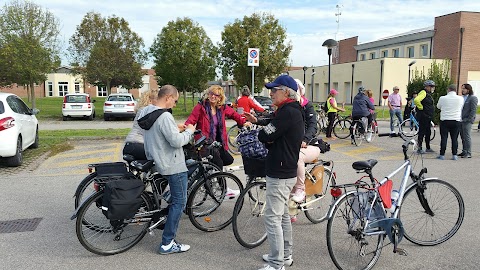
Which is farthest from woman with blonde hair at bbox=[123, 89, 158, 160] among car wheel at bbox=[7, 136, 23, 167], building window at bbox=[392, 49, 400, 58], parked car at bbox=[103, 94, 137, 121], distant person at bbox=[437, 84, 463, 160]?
building window at bbox=[392, 49, 400, 58]

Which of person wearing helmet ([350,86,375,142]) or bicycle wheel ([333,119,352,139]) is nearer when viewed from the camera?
person wearing helmet ([350,86,375,142])

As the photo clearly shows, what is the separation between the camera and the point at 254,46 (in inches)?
1013

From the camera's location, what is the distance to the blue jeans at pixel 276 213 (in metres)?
3.60

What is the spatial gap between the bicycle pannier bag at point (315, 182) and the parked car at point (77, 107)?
771 inches

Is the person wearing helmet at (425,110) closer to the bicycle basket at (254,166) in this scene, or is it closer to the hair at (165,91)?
the bicycle basket at (254,166)

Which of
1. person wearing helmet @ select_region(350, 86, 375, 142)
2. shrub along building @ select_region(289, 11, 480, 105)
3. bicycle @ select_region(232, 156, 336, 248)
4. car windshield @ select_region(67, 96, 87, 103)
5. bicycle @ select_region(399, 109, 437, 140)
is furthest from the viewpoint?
shrub along building @ select_region(289, 11, 480, 105)

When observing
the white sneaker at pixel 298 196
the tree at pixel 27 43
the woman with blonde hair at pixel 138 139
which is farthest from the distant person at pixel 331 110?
the tree at pixel 27 43

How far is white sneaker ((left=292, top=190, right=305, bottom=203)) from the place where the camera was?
4488 millimetres

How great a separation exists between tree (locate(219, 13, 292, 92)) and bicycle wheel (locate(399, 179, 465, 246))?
72.1ft

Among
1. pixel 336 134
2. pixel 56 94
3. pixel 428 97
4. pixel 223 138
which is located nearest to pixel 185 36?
pixel 336 134

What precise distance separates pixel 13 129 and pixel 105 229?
5352 millimetres

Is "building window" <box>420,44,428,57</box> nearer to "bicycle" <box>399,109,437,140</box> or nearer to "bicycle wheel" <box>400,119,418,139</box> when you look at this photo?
"bicycle" <box>399,109,437,140</box>

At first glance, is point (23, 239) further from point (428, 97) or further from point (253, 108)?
point (428, 97)

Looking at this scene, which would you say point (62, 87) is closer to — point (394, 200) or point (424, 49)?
point (424, 49)
